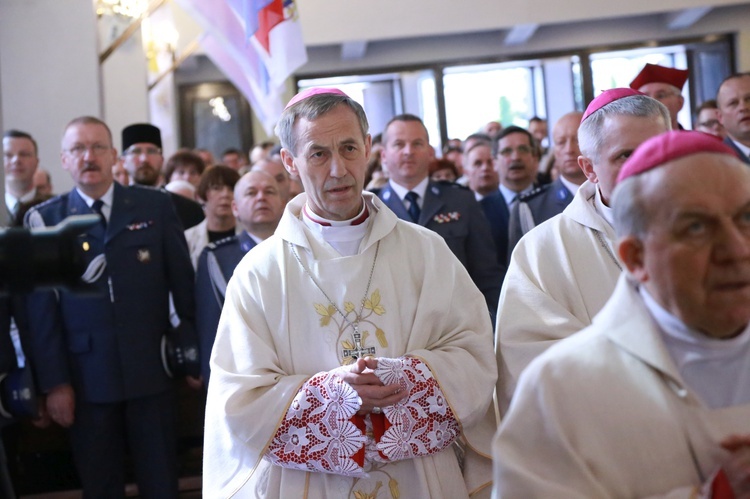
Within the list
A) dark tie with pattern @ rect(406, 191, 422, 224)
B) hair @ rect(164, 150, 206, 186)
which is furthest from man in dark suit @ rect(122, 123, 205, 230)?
dark tie with pattern @ rect(406, 191, 422, 224)

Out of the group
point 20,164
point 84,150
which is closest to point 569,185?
point 84,150

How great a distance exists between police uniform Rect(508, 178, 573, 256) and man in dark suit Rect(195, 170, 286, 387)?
4.04 feet

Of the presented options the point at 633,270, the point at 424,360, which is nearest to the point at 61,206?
the point at 424,360

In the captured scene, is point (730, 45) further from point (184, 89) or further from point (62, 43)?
point (62, 43)

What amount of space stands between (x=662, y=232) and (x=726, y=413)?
385mm

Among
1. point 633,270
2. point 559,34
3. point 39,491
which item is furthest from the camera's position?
point 559,34

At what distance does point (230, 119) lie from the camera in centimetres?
1638

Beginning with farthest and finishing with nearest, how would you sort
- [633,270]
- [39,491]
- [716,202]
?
1. [39,491]
2. [633,270]
3. [716,202]

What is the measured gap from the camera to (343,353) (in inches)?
124

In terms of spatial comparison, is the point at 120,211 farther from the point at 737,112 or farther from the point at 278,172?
the point at 737,112

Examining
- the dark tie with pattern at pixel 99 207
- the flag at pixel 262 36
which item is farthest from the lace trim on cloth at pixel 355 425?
the flag at pixel 262 36

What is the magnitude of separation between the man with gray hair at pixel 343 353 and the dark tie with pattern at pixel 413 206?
6.56ft

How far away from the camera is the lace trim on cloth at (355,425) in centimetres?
291

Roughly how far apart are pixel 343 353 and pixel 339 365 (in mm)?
40
